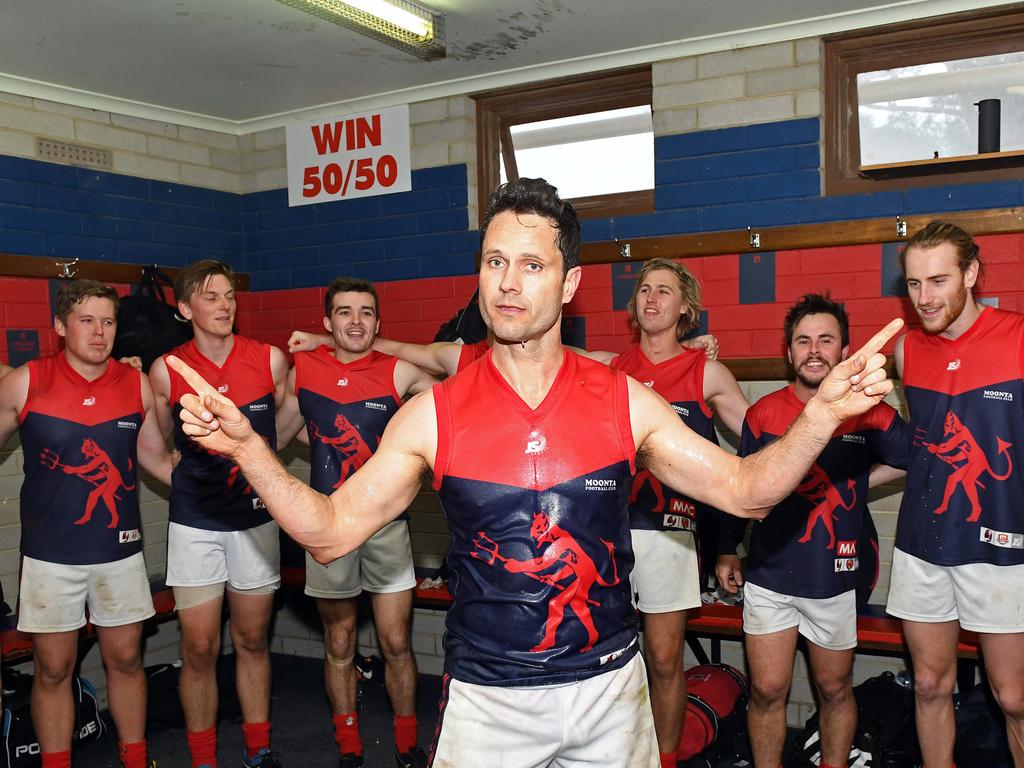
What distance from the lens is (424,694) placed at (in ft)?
16.1

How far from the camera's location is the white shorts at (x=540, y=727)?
203cm

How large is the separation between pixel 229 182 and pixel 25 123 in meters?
1.29

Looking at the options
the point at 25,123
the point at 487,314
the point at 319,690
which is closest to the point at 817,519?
the point at 487,314

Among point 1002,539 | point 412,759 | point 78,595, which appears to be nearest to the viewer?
point 1002,539

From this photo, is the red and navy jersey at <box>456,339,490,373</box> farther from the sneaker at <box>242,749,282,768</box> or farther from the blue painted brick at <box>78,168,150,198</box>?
the blue painted brick at <box>78,168,150,198</box>

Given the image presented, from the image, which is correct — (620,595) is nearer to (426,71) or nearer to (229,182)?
(426,71)

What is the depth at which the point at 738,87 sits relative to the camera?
4.48 m

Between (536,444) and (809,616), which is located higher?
(536,444)

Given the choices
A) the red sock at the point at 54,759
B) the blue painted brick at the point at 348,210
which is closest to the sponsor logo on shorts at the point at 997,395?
the blue painted brick at the point at 348,210

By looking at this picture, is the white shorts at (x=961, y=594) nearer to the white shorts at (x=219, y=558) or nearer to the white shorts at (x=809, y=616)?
the white shorts at (x=809, y=616)

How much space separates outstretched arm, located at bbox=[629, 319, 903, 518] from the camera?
1.85 m

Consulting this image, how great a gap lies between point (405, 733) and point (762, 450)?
2.63 metres

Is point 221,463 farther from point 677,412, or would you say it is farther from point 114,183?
point 114,183

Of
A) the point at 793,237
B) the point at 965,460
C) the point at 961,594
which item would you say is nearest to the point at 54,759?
the point at 961,594
